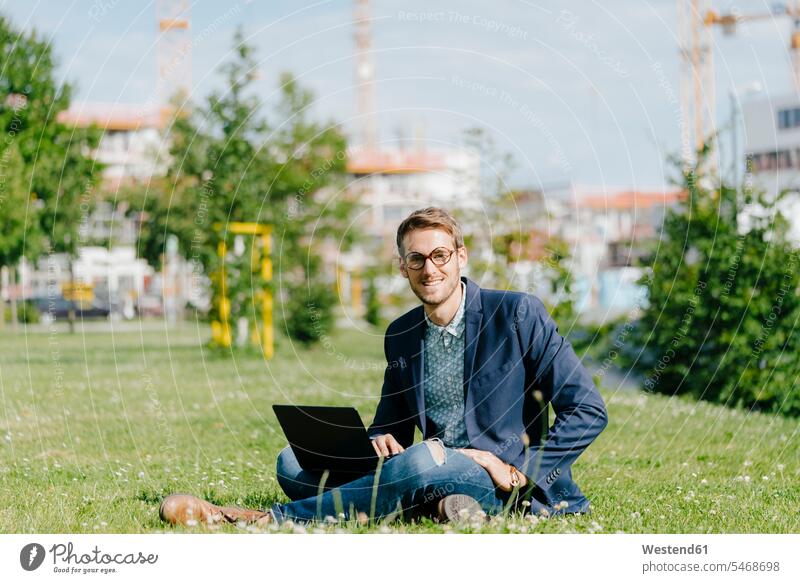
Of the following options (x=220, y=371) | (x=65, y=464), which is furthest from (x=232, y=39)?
(x=65, y=464)

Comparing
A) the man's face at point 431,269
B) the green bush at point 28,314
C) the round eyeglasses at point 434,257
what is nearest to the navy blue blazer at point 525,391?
the man's face at point 431,269

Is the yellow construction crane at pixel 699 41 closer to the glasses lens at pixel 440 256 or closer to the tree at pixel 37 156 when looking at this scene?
the glasses lens at pixel 440 256

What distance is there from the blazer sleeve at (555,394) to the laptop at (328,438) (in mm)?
722

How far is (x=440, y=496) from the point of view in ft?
17.4

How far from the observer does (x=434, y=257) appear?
534 cm

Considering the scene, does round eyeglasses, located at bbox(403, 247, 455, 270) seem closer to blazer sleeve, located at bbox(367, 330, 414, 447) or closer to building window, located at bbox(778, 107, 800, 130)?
blazer sleeve, located at bbox(367, 330, 414, 447)

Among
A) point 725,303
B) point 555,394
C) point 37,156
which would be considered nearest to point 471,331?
point 555,394

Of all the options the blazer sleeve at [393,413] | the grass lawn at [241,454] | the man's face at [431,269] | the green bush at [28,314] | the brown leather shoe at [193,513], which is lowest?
the green bush at [28,314]

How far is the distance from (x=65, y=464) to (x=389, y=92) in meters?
3.54

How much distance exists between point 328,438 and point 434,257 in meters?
0.94

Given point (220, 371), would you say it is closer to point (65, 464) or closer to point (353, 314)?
point (65, 464)
